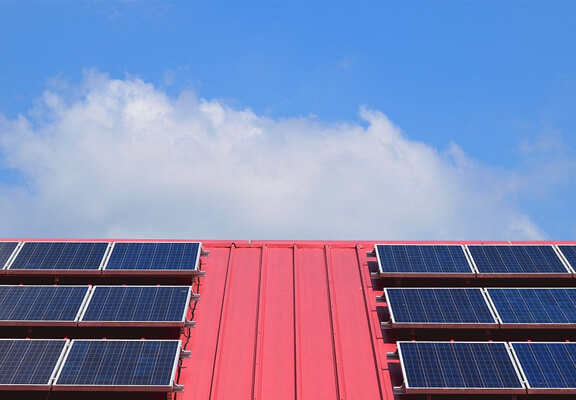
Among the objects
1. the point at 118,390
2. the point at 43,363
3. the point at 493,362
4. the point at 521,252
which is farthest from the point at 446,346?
the point at 43,363

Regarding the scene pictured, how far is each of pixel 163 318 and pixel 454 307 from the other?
10.3m

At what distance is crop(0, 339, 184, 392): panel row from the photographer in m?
17.0

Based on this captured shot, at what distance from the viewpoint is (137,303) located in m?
20.5

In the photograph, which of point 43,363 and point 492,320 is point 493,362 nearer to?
point 492,320

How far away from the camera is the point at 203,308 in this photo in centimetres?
2145

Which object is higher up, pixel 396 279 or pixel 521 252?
pixel 521 252

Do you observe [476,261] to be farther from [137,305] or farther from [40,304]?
[40,304]

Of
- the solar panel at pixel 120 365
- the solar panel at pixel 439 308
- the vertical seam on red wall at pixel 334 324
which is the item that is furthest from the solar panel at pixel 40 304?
the solar panel at pixel 439 308

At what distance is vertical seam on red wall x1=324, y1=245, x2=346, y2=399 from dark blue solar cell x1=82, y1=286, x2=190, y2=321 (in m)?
5.32

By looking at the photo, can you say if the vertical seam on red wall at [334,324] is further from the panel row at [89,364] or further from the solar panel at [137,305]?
the solar panel at [137,305]

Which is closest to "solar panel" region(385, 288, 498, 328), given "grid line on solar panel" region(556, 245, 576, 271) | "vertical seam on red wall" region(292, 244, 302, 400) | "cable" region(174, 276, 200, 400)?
"vertical seam on red wall" region(292, 244, 302, 400)

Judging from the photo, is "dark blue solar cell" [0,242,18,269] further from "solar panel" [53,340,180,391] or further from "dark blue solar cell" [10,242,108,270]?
"solar panel" [53,340,180,391]

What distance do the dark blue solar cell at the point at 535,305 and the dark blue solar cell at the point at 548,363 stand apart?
1.26 m

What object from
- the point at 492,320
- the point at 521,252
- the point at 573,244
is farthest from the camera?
the point at 573,244
